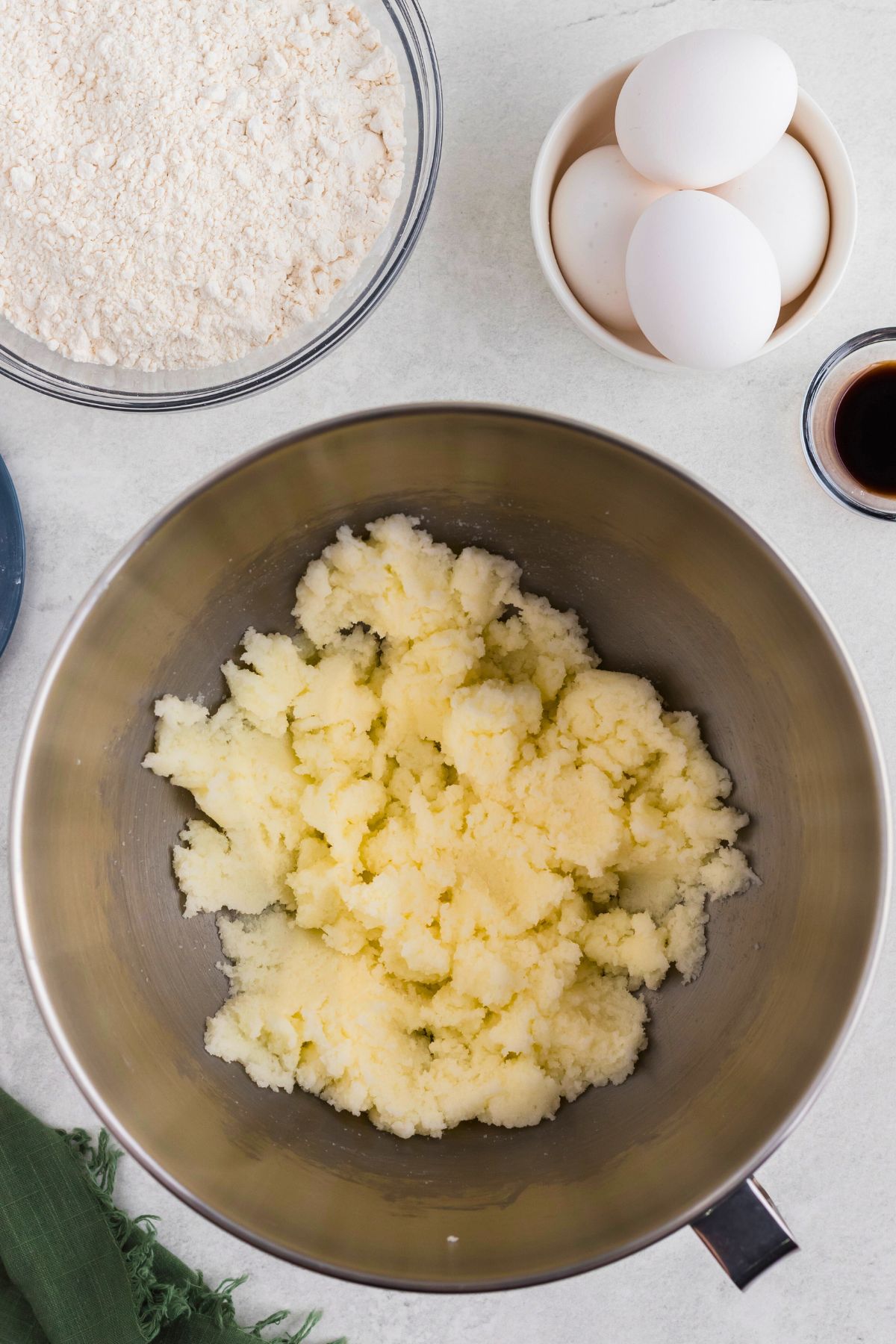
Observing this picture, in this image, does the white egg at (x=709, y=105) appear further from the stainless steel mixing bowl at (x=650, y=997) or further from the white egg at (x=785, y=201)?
the stainless steel mixing bowl at (x=650, y=997)

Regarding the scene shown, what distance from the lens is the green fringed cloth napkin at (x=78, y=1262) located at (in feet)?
3.73

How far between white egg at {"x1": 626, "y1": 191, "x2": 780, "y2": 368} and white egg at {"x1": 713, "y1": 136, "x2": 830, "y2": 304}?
5 cm

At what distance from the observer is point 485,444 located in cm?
94

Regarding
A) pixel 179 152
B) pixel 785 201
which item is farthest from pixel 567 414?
pixel 179 152

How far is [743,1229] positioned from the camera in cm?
84

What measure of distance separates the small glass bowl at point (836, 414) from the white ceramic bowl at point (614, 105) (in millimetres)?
102

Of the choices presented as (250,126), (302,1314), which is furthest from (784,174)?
(302,1314)

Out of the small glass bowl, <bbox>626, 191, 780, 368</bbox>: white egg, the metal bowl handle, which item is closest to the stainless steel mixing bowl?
the metal bowl handle

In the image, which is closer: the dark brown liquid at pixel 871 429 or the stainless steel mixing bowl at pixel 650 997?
the stainless steel mixing bowl at pixel 650 997

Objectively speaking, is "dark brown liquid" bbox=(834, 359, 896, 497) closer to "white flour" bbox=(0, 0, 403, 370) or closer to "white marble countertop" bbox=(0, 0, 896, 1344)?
"white marble countertop" bbox=(0, 0, 896, 1344)

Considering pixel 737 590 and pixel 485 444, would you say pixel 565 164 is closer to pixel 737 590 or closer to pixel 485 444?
pixel 485 444

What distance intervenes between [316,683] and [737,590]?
0.45 meters

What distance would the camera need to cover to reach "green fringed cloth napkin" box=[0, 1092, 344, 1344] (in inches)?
44.7

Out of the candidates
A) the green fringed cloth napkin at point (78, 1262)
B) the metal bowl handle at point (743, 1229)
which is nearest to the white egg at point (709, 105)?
the metal bowl handle at point (743, 1229)
